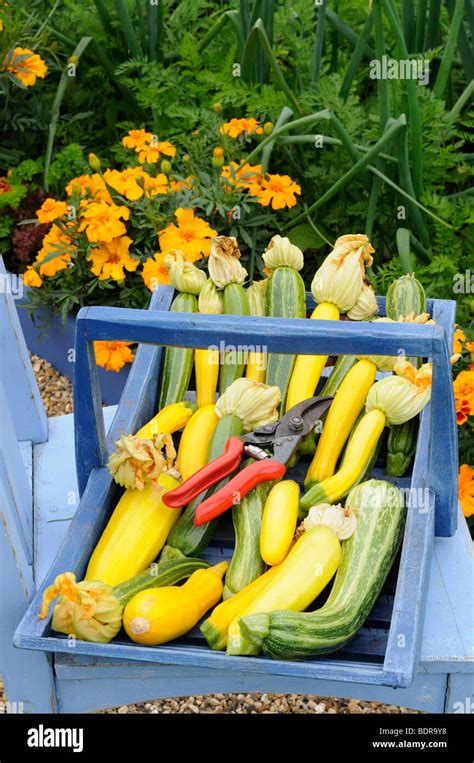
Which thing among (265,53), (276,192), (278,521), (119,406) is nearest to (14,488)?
(119,406)

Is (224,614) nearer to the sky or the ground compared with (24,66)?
nearer to the ground

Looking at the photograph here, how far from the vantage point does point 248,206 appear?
2.70 m

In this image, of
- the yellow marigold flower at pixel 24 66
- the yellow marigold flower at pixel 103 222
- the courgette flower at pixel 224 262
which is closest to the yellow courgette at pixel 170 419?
the courgette flower at pixel 224 262

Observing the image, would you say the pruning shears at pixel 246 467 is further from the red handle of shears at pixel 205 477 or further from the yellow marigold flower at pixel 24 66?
the yellow marigold flower at pixel 24 66

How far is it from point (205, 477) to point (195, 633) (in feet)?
0.75

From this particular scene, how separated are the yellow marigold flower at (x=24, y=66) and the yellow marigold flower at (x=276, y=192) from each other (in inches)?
29.6

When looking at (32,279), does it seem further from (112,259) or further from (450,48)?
(450,48)

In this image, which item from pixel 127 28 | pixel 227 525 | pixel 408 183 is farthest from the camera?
pixel 127 28

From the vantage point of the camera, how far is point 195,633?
1424mm

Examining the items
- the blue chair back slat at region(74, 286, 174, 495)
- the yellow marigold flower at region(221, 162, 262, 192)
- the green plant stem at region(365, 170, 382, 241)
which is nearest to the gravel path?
the blue chair back slat at region(74, 286, 174, 495)

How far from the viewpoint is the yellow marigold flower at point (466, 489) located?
2.26 meters

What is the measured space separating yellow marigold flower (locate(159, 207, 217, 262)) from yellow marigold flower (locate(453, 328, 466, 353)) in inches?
24.6

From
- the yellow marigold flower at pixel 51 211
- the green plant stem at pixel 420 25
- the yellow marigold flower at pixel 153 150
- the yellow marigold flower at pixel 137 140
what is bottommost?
the yellow marigold flower at pixel 51 211

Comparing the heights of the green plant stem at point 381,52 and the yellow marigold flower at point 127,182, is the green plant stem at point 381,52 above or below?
above
